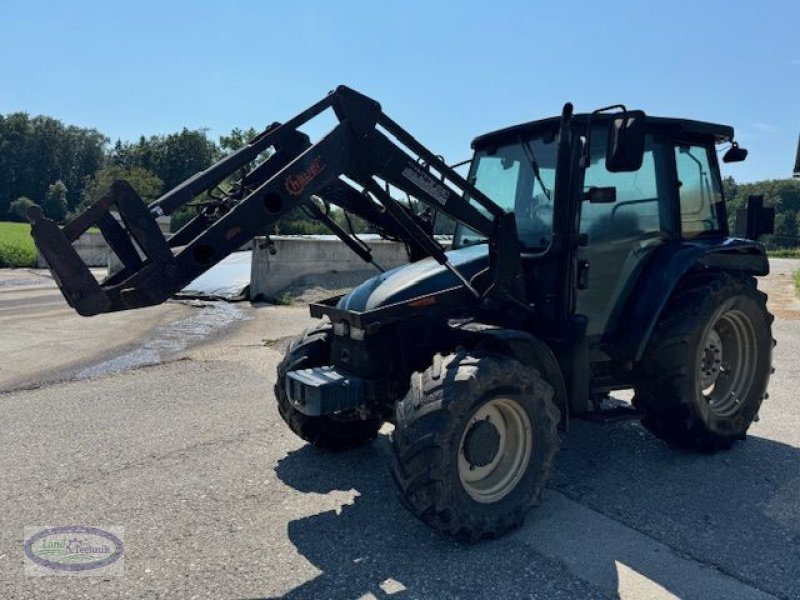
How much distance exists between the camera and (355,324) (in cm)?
382

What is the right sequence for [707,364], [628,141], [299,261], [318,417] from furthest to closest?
1. [299,261]
2. [707,364]
3. [318,417]
4. [628,141]

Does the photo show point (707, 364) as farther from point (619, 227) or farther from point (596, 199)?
point (596, 199)

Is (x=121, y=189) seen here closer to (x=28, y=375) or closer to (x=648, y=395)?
(x=648, y=395)

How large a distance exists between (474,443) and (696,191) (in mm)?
2930

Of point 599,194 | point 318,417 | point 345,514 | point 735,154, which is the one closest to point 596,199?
point 599,194

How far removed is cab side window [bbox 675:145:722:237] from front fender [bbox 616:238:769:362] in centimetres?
18

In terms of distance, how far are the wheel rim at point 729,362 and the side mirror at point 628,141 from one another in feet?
6.50

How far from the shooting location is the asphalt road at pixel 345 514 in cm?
298

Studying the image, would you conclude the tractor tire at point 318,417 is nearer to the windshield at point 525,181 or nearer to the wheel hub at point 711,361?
the windshield at point 525,181

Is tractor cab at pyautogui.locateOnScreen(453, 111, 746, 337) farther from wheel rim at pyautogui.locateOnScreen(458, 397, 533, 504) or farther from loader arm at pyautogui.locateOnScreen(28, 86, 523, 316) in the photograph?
wheel rim at pyautogui.locateOnScreen(458, 397, 533, 504)

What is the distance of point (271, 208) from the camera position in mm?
3307

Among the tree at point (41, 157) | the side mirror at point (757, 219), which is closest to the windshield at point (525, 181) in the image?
the side mirror at point (757, 219)

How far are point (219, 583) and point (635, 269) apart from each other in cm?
338

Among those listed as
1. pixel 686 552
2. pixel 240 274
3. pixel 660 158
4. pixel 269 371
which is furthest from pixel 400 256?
pixel 686 552
